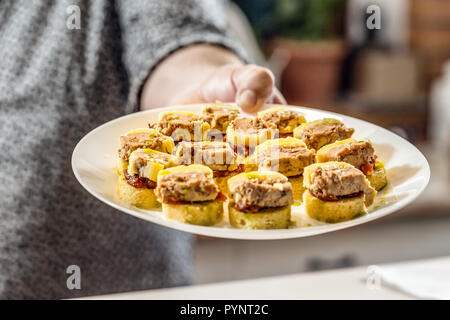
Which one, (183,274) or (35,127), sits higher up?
(35,127)

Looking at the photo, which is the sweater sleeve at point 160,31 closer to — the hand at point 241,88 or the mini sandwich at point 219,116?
the hand at point 241,88

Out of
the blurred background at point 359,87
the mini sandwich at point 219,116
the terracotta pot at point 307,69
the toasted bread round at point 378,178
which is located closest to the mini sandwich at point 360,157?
the toasted bread round at point 378,178

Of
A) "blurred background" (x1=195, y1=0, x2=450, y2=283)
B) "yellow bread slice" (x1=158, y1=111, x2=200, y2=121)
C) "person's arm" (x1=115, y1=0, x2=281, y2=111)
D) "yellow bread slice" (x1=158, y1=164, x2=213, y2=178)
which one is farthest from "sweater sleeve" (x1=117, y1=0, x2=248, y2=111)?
"blurred background" (x1=195, y1=0, x2=450, y2=283)

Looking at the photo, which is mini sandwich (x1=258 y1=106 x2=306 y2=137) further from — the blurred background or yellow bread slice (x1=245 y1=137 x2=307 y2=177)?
the blurred background

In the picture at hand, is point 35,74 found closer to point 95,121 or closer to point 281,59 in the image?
point 95,121

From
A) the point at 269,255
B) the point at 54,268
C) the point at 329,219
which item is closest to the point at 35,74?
the point at 54,268

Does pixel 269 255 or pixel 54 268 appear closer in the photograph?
pixel 54 268

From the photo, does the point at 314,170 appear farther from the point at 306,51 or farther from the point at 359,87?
the point at 359,87
